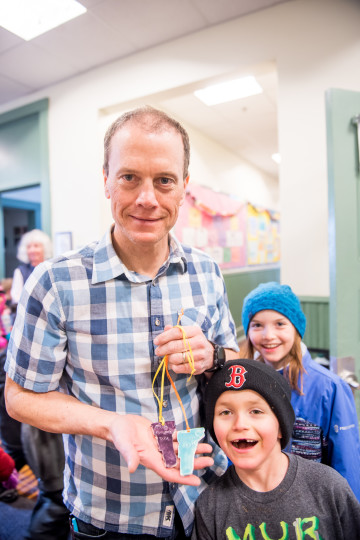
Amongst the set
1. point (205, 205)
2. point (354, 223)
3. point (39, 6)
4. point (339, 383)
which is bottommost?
point (339, 383)

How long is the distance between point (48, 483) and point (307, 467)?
141 cm

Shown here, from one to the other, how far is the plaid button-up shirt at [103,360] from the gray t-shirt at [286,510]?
0.07 metres

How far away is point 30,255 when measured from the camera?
343 cm

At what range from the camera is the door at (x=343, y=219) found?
1745mm

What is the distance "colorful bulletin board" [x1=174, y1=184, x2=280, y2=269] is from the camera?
450 centimetres

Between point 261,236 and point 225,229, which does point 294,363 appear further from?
point 261,236

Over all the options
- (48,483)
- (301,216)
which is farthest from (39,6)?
(48,483)

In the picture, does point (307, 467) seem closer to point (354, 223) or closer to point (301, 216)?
point (354, 223)

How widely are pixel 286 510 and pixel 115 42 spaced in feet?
10.7

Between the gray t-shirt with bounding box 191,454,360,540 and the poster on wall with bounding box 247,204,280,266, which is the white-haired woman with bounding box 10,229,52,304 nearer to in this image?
the gray t-shirt with bounding box 191,454,360,540

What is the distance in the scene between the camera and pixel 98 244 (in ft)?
3.39

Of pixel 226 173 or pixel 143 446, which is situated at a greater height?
pixel 226 173

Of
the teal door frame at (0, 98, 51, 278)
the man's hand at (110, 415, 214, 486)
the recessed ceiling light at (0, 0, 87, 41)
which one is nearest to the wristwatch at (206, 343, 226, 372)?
the man's hand at (110, 415, 214, 486)

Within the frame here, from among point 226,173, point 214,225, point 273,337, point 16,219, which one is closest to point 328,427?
point 273,337
